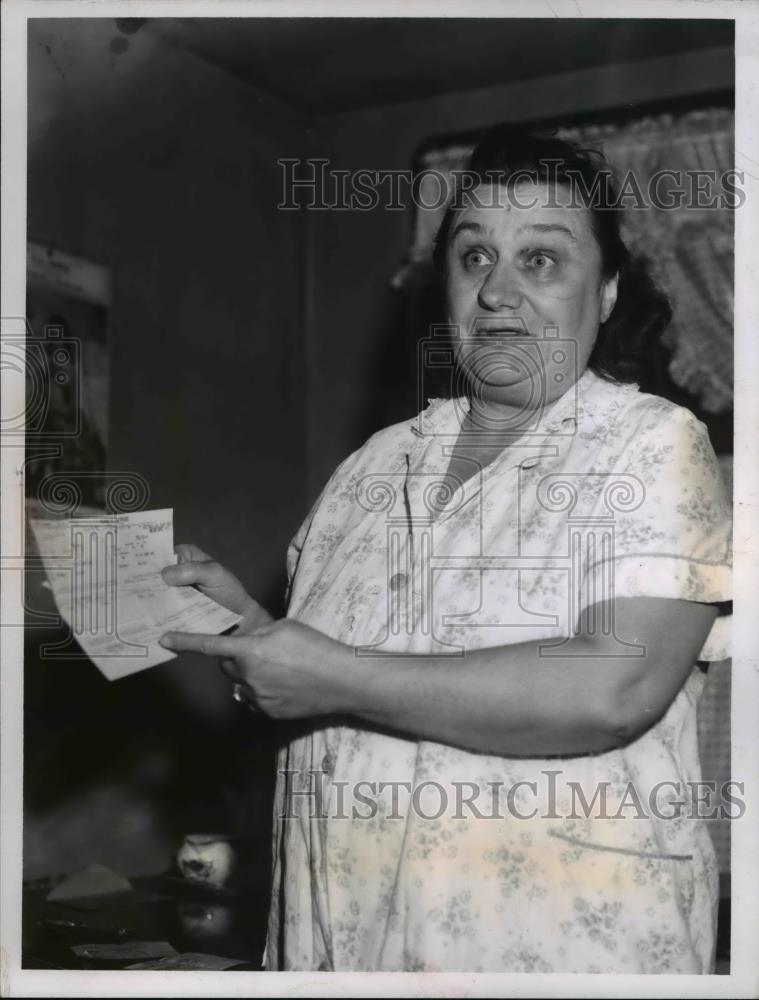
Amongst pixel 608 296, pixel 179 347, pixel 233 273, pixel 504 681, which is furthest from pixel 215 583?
pixel 233 273

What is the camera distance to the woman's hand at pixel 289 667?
1033mm

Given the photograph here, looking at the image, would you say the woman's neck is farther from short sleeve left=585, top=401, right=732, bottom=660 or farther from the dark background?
the dark background

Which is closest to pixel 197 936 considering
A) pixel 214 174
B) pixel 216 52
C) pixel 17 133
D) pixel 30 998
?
pixel 30 998

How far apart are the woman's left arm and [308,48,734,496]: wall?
1.26 meters

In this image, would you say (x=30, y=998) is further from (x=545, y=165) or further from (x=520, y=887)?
(x=545, y=165)

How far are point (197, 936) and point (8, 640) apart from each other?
563 mm

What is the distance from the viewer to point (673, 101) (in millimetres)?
1883

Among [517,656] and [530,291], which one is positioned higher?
[530,291]

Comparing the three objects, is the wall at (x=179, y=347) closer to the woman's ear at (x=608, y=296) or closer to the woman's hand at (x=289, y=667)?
the woman's hand at (x=289, y=667)

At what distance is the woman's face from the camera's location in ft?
3.81

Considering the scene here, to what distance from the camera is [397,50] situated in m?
1.98

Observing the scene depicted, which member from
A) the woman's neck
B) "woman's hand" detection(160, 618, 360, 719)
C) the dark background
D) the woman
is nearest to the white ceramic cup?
the dark background

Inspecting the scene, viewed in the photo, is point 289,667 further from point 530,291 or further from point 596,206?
point 596,206

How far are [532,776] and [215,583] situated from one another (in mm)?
434
